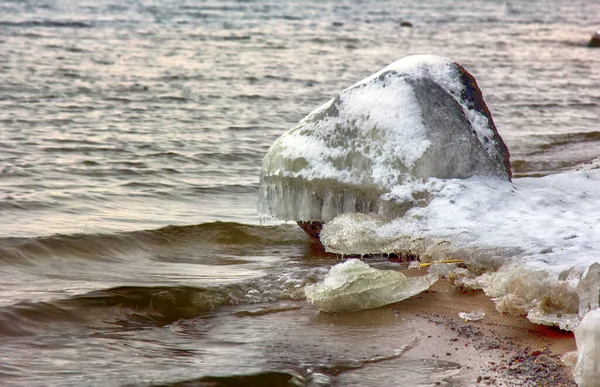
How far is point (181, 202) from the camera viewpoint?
799cm

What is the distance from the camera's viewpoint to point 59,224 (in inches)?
268

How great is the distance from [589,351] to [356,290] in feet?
5.70

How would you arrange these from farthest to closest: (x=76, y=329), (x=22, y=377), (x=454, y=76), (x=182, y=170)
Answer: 1. (x=182, y=170)
2. (x=454, y=76)
3. (x=76, y=329)
4. (x=22, y=377)

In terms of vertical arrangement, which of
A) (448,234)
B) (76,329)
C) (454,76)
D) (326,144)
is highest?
(454,76)

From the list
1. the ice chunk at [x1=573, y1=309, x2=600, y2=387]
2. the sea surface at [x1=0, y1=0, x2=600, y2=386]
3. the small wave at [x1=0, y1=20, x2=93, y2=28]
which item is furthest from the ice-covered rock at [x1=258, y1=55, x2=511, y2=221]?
the small wave at [x1=0, y1=20, x2=93, y2=28]

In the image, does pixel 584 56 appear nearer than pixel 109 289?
No

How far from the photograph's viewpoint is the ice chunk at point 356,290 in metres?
4.73

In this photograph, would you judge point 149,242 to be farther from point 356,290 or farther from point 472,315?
point 472,315

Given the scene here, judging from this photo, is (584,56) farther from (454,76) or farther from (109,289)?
(109,289)

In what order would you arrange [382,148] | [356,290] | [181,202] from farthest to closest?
[181,202]
[382,148]
[356,290]

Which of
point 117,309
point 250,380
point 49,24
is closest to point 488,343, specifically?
point 250,380

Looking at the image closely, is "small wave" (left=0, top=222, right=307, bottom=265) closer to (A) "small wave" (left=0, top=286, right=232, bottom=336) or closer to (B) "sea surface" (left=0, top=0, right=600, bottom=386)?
(B) "sea surface" (left=0, top=0, right=600, bottom=386)

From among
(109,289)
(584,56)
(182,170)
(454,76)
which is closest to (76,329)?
(109,289)

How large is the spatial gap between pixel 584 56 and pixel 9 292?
21.8 meters
